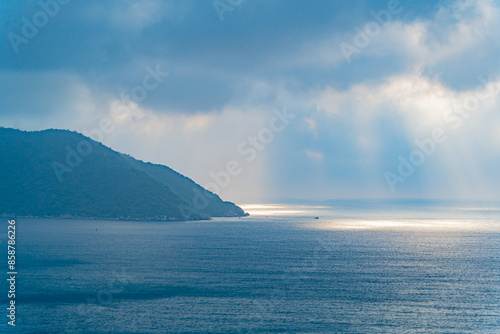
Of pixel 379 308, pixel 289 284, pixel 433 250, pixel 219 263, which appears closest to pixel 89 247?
pixel 219 263

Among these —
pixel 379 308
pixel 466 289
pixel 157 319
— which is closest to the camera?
pixel 157 319

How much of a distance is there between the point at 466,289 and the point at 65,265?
10872cm

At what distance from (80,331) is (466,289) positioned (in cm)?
8655

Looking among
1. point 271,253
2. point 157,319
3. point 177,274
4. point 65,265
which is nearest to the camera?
point 157,319

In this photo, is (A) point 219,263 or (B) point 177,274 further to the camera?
(A) point 219,263

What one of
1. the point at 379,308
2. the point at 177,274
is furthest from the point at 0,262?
the point at 379,308

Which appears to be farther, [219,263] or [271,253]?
[271,253]

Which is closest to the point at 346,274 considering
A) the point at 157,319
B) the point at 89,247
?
the point at 157,319

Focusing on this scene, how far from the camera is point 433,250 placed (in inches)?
7219

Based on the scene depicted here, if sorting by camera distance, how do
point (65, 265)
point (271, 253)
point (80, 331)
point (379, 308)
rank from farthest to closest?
point (271, 253) → point (65, 265) → point (379, 308) → point (80, 331)

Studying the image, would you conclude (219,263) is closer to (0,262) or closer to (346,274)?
(346,274)

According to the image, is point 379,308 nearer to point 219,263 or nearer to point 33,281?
point 219,263

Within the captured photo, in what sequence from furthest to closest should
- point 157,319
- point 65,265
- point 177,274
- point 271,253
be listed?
1. point 271,253
2. point 65,265
3. point 177,274
4. point 157,319

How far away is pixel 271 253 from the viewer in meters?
169
